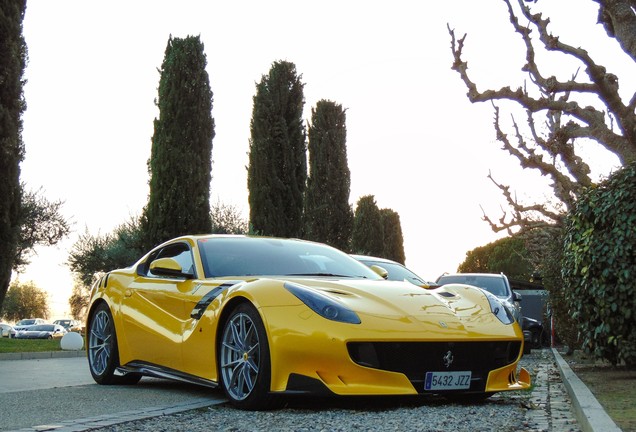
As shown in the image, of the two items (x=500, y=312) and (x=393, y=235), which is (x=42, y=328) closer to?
(x=393, y=235)

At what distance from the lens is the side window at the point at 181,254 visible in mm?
7770

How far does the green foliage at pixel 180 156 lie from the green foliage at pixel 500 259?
5753 centimetres

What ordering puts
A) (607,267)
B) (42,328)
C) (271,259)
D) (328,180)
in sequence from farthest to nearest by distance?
(42,328) < (328,180) < (607,267) < (271,259)

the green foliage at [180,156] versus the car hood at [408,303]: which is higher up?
the green foliage at [180,156]

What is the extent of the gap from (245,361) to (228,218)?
39919mm

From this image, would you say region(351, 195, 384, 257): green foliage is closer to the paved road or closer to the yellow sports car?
the paved road

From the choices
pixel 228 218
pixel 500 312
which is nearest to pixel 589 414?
pixel 500 312

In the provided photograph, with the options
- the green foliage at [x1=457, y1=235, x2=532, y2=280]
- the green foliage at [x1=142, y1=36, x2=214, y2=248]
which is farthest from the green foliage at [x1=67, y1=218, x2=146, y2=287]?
the green foliage at [x1=457, y1=235, x2=532, y2=280]

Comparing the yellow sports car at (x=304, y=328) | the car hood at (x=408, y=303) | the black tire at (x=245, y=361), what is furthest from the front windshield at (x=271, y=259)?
the black tire at (x=245, y=361)

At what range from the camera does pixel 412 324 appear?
621 cm

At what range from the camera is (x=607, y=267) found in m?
8.90

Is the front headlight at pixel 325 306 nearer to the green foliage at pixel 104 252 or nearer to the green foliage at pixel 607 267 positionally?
the green foliage at pixel 607 267

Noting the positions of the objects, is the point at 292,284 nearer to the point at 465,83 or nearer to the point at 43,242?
the point at 465,83

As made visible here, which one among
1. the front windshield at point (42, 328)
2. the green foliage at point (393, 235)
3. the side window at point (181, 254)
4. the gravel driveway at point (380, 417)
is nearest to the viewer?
the gravel driveway at point (380, 417)
